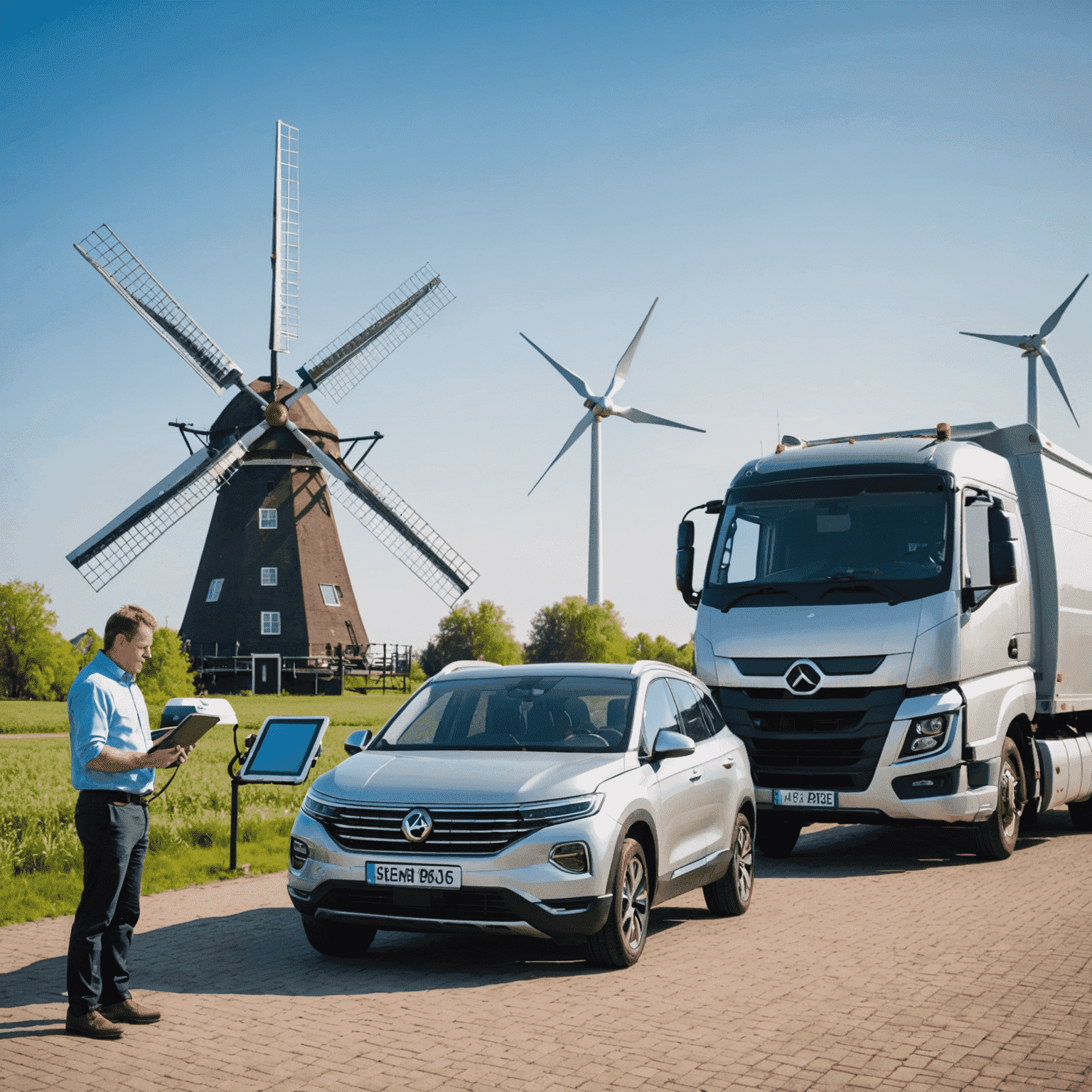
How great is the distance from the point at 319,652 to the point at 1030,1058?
5147cm

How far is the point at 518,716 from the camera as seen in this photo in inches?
336

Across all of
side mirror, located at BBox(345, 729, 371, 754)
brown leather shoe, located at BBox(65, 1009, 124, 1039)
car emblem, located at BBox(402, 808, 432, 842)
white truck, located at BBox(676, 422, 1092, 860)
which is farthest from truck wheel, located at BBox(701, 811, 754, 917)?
brown leather shoe, located at BBox(65, 1009, 124, 1039)

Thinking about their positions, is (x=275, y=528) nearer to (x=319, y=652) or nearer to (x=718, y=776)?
(x=319, y=652)

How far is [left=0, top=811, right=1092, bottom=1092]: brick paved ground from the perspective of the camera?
554cm

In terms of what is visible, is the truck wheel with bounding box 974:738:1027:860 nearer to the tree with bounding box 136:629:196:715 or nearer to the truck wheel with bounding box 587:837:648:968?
the truck wheel with bounding box 587:837:648:968

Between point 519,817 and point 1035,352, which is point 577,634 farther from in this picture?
point 519,817

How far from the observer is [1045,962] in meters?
7.80

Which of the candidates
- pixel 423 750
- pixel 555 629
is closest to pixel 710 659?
pixel 423 750

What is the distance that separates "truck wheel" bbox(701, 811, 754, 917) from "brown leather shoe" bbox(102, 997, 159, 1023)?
14.2 ft

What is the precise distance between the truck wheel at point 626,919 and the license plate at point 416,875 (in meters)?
0.91

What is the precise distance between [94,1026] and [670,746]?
3727mm

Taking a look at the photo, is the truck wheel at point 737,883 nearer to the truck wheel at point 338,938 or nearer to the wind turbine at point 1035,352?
the truck wheel at point 338,938

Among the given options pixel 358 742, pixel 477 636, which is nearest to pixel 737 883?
pixel 358 742

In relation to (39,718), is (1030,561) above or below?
above
